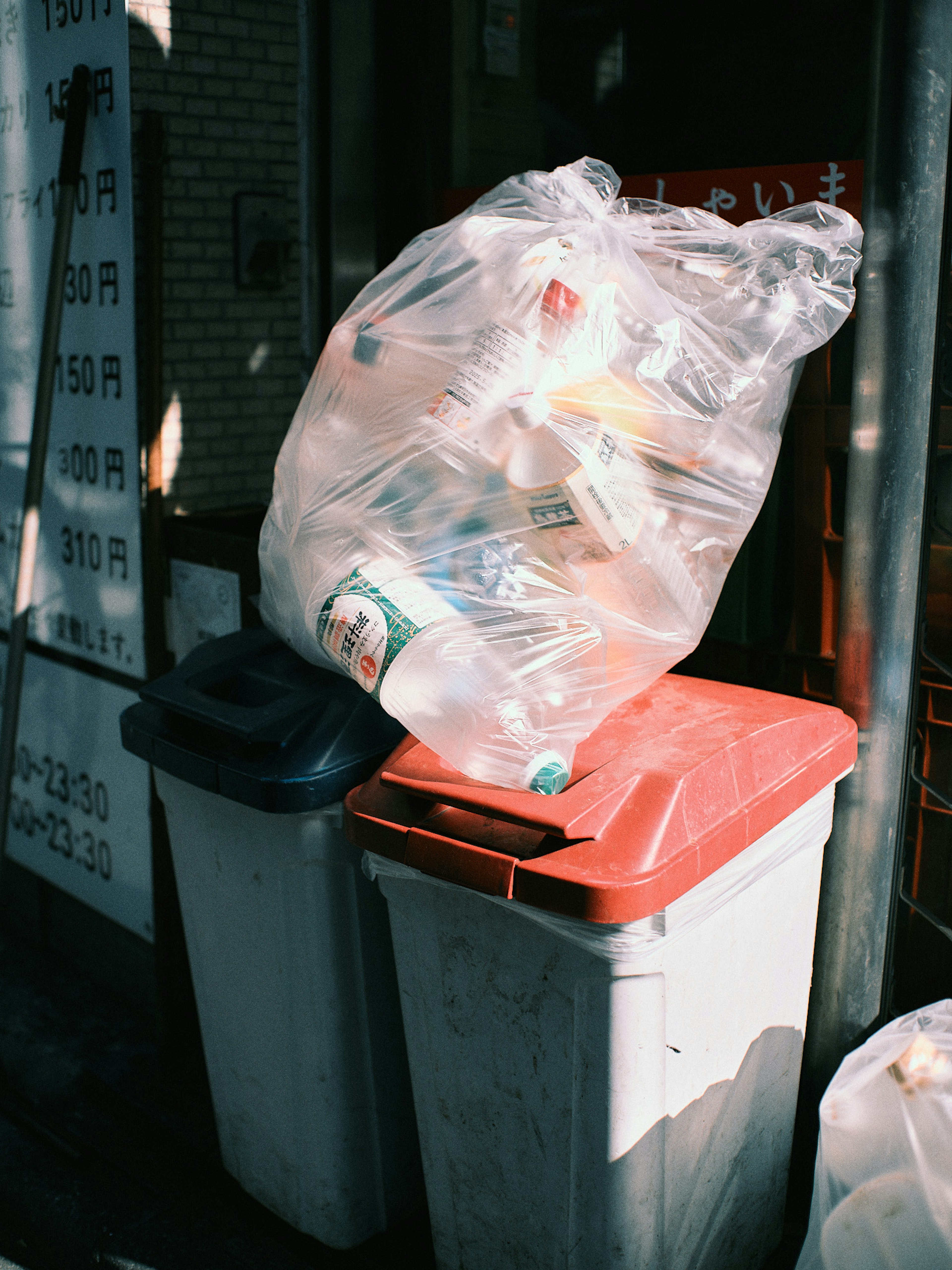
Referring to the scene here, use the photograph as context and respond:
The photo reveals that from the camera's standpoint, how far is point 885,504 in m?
1.73

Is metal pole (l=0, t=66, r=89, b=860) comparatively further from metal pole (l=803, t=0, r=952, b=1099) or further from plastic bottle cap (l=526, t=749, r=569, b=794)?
metal pole (l=803, t=0, r=952, b=1099)

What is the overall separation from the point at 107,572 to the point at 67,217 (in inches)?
32.4

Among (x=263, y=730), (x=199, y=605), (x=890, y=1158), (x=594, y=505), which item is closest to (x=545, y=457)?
(x=594, y=505)

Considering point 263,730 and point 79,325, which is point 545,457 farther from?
point 79,325

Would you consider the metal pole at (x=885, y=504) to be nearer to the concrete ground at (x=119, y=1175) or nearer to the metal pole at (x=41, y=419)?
the concrete ground at (x=119, y=1175)

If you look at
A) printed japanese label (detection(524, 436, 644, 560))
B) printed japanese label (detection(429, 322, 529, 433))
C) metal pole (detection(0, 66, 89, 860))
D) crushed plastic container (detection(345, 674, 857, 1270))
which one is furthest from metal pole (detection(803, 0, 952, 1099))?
metal pole (detection(0, 66, 89, 860))

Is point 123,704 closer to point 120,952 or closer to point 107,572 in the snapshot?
point 107,572

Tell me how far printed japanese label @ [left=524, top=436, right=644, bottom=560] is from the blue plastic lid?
446 millimetres

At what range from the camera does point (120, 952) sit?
2943 mm

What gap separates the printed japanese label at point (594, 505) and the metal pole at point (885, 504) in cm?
39

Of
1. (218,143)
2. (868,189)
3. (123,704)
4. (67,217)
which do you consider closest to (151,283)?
(67,217)

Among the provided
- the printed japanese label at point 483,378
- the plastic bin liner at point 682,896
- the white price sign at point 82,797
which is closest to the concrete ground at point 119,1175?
the white price sign at point 82,797

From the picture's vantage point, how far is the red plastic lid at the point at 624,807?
4.61ft

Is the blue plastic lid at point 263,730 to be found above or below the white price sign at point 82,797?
above
